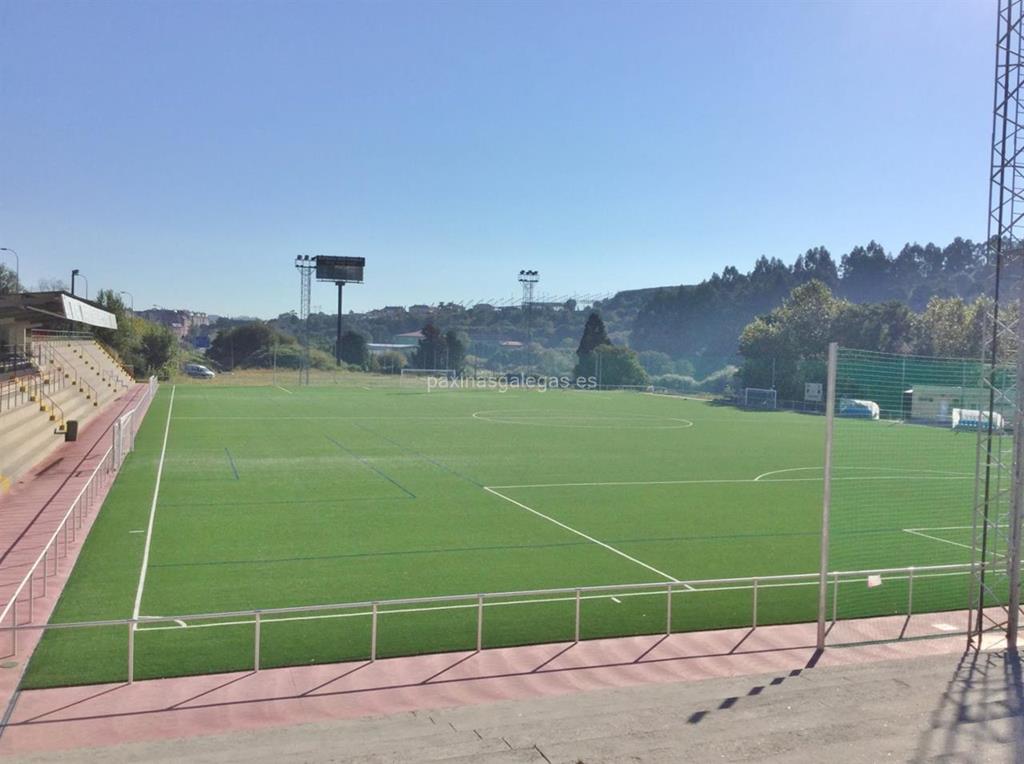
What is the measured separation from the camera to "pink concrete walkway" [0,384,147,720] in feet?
38.4

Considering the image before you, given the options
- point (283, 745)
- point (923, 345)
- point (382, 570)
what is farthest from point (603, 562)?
point (923, 345)

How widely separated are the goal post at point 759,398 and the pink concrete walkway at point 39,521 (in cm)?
4937

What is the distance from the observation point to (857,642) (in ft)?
40.5

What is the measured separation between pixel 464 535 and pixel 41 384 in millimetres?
27143

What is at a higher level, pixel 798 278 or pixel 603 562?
pixel 798 278

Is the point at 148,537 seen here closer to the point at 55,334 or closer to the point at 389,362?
the point at 55,334

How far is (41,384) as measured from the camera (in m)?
38.4

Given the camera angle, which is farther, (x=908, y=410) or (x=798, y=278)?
(x=798, y=278)

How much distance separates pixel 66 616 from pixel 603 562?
9.47 metres

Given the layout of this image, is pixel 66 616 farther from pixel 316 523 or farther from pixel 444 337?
pixel 444 337

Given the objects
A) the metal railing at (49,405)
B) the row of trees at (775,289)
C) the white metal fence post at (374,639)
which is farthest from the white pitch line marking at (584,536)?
the row of trees at (775,289)

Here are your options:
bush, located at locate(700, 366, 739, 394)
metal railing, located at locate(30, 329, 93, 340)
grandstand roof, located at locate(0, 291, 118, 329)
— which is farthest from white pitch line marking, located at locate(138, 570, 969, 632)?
bush, located at locate(700, 366, 739, 394)

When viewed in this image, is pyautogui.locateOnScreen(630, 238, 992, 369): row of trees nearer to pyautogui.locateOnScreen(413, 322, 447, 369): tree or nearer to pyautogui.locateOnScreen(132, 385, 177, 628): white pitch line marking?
pyautogui.locateOnScreen(413, 322, 447, 369): tree

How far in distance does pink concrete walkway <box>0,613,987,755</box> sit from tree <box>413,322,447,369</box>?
105699 millimetres
